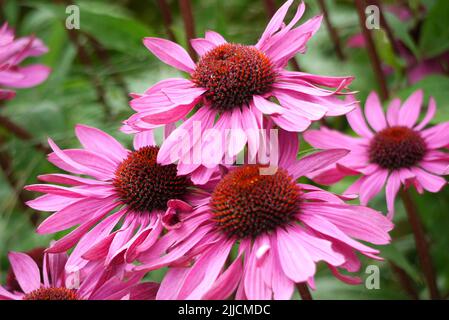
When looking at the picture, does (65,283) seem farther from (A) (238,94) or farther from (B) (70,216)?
(A) (238,94)

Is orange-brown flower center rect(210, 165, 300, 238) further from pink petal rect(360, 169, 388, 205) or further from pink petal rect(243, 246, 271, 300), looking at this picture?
pink petal rect(360, 169, 388, 205)

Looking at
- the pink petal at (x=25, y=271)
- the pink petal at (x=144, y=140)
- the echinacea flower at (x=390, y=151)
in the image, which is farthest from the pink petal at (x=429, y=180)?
the pink petal at (x=25, y=271)

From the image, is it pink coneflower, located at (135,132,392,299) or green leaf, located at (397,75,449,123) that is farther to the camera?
green leaf, located at (397,75,449,123)

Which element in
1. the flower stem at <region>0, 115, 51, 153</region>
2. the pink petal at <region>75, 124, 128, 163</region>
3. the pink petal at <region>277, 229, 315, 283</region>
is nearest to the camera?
the pink petal at <region>277, 229, 315, 283</region>

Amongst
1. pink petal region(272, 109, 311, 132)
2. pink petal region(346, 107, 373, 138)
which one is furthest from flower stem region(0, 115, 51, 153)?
pink petal region(272, 109, 311, 132)

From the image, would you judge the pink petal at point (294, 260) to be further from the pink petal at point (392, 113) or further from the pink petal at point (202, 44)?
the pink petal at point (392, 113)

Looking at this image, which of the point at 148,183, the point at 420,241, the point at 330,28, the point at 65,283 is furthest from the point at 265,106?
the point at 330,28

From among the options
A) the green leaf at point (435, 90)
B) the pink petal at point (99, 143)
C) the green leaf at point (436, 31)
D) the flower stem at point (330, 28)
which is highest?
the flower stem at point (330, 28)
